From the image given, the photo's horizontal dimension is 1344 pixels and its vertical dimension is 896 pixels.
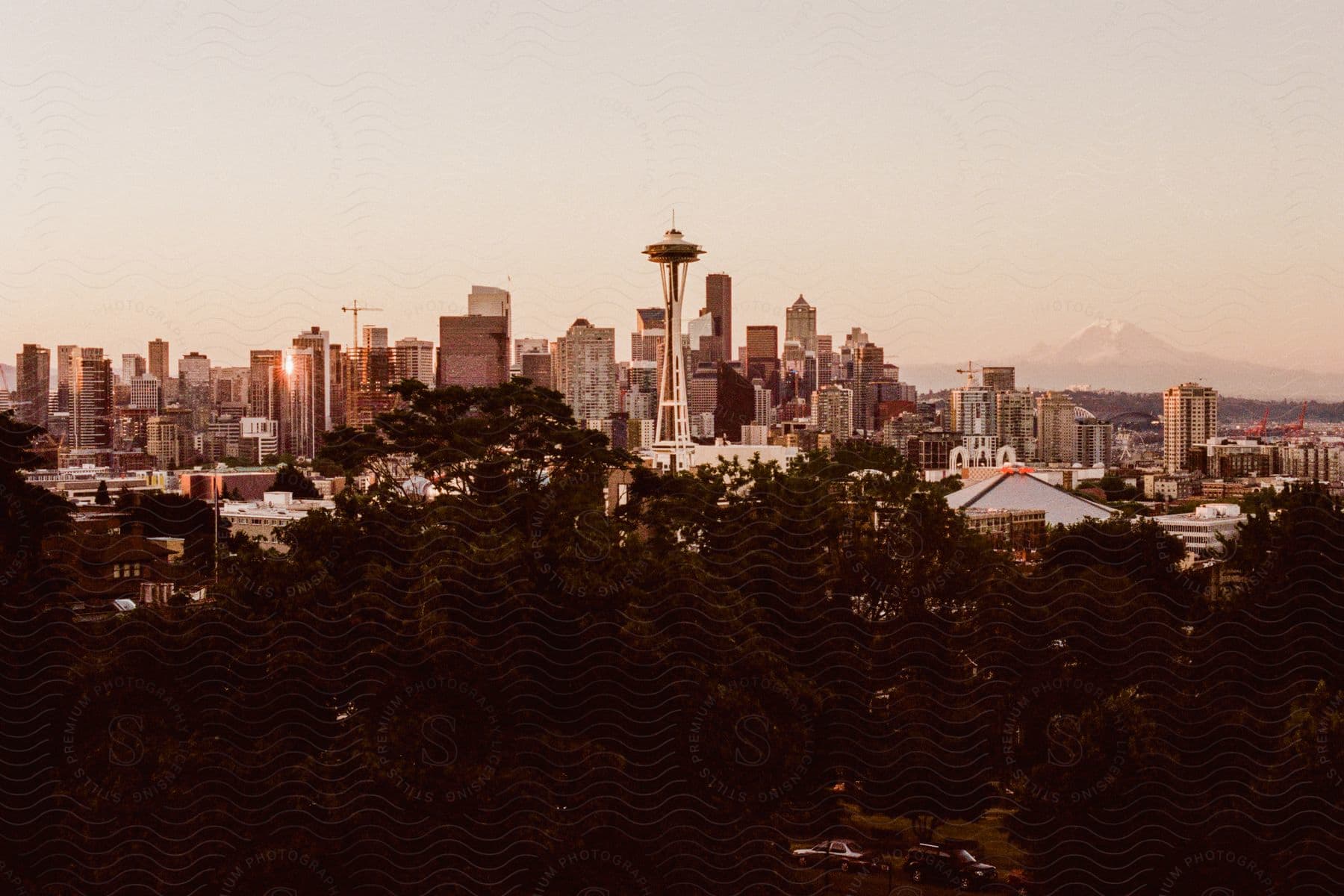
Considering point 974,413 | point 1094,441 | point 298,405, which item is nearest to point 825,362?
point 974,413

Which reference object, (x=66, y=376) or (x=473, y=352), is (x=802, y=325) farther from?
(x=66, y=376)

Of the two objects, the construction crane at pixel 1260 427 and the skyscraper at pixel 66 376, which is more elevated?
the skyscraper at pixel 66 376

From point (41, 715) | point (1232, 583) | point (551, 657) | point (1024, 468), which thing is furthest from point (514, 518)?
point (1024, 468)

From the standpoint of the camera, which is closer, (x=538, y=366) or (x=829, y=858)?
(x=829, y=858)

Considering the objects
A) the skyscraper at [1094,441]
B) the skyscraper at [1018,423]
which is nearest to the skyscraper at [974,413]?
the skyscraper at [1018,423]

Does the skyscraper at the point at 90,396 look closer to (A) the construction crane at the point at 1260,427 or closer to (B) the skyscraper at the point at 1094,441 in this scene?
(A) the construction crane at the point at 1260,427

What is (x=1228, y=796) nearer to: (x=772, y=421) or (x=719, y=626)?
(x=719, y=626)
